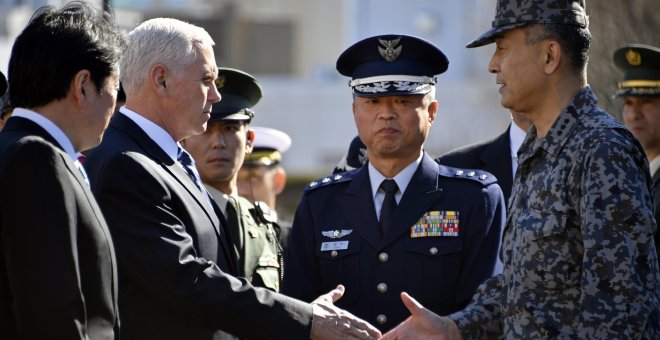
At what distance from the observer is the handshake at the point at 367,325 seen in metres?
4.44

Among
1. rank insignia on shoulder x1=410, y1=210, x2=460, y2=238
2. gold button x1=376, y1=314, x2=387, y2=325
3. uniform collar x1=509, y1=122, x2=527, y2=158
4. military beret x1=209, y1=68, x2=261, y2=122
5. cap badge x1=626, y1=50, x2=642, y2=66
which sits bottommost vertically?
gold button x1=376, y1=314, x2=387, y2=325

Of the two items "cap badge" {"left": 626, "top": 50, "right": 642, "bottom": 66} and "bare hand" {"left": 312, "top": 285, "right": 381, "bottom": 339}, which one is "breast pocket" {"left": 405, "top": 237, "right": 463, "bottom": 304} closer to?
"bare hand" {"left": 312, "top": 285, "right": 381, "bottom": 339}

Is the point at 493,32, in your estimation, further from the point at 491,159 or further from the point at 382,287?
the point at 491,159

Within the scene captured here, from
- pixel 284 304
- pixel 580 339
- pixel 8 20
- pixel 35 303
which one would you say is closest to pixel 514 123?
pixel 284 304

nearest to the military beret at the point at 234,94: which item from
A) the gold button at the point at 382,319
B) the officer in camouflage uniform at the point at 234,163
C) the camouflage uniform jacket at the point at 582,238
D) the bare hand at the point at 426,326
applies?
the officer in camouflage uniform at the point at 234,163

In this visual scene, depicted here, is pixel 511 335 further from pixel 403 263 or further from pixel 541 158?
pixel 403 263

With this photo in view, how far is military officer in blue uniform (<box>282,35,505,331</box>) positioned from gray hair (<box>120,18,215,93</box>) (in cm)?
89

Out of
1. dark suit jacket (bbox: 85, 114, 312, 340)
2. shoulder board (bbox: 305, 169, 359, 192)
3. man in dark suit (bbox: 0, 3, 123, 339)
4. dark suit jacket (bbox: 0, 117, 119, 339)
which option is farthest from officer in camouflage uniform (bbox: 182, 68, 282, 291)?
dark suit jacket (bbox: 0, 117, 119, 339)

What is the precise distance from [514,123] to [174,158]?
7.19ft

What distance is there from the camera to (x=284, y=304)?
4594 millimetres

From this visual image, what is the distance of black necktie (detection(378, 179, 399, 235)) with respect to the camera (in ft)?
16.5

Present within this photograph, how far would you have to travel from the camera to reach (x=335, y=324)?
468cm

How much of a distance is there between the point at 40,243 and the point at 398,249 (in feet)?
6.52

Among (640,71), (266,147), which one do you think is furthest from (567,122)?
(266,147)
